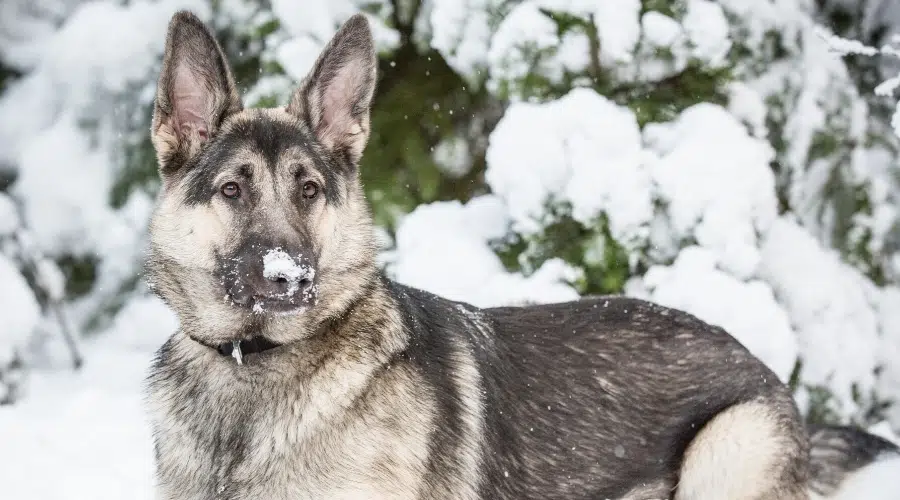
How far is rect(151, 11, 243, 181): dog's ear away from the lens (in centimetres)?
296

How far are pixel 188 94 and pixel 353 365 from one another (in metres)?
1.12

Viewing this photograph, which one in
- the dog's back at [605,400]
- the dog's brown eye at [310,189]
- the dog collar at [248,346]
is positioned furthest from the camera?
the dog's back at [605,400]

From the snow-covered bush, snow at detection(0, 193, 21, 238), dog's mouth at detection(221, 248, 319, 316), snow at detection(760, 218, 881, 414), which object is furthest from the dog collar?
snow at detection(760, 218, 881, 414)

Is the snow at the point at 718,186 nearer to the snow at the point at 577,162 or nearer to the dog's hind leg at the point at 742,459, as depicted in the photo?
the snow at the point at 577,162

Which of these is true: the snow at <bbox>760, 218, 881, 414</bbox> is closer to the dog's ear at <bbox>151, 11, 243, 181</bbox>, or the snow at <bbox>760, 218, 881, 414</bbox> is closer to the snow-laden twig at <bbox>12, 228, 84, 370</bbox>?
the dog's ear at <bbox>151, 11, 243, 181</bbox>

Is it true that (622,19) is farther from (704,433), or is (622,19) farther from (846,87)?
(704,433)

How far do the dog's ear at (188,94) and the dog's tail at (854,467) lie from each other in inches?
118

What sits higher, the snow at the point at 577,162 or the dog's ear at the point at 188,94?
the dog's ear at the point at 188,94

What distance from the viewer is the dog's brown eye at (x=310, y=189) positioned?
3084 mm

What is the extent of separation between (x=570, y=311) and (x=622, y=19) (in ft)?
6.73

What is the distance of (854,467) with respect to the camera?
394 centimetres

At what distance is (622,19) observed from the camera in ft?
16.1

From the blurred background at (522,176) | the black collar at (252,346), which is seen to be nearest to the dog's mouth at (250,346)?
the black collar at (252,346)

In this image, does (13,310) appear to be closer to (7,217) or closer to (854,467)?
(7,217)
